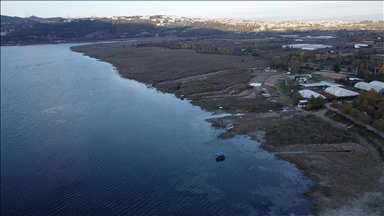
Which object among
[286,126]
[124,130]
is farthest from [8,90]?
[286,126]

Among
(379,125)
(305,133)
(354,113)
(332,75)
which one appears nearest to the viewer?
(379,125)

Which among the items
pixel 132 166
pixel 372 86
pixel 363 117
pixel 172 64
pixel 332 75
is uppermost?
pixel 172 64

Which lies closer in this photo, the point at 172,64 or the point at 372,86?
the point at 372,86

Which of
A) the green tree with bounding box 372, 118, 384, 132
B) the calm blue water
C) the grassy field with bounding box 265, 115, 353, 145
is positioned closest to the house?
the grassy field with bounding box 265, 115, 353, 145

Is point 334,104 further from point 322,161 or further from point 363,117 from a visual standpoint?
point 322,161

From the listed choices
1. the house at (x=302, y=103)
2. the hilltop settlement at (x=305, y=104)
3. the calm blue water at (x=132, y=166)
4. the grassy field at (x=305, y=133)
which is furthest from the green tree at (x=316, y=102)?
the calm blue water at (x=132, y=166)

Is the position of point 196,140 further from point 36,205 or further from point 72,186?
point 36,205

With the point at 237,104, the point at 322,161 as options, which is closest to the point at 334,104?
the point at 237,104

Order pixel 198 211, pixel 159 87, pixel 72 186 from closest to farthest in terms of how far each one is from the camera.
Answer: pixel 198 211
pixel 72 186
pixel 159 87
